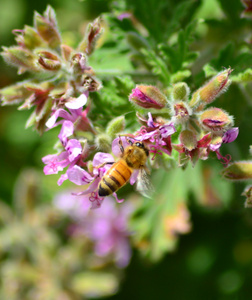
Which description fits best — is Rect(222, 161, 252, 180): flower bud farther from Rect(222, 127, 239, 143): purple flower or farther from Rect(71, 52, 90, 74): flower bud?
Rect(71, 52, 90, 74): flower bud

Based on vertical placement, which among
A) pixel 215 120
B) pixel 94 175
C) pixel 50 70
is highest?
pixel 50 70

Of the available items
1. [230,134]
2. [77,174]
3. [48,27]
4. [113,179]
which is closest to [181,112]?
[230,134]

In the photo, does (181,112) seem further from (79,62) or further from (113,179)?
(79,62)

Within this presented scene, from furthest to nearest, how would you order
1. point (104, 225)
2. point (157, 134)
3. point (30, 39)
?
point (104, 225), point (30, 39), point (157, 134)

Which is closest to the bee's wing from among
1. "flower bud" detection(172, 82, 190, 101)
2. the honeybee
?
the honeybee

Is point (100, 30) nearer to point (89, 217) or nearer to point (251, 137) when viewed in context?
→ point (251, 137)
